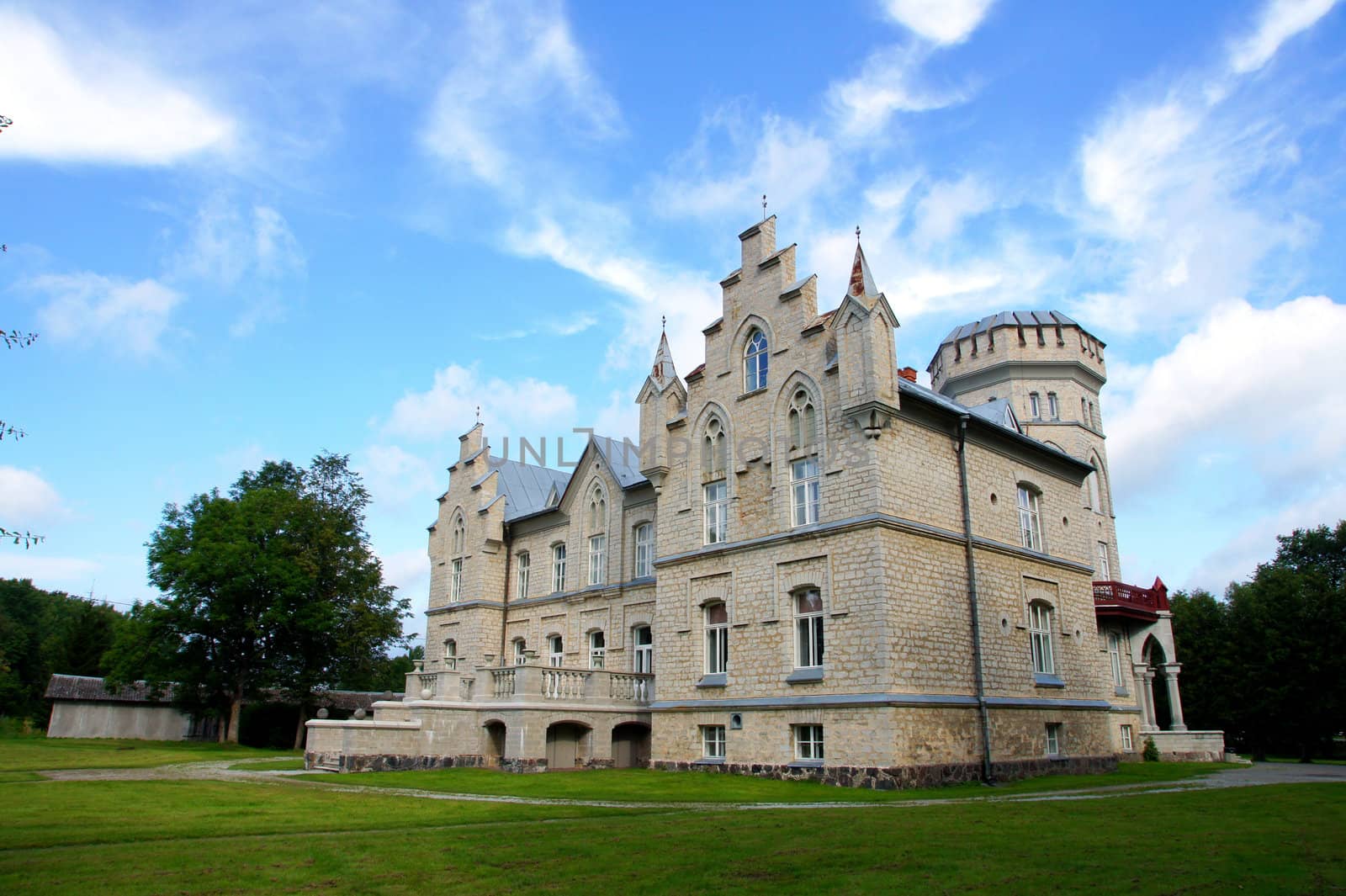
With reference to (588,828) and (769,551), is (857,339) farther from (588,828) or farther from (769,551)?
(588,828)

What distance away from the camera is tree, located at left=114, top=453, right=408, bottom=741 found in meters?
38.9

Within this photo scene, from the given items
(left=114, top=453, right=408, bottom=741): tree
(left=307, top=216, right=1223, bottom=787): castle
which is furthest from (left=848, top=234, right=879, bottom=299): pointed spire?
(left=114, top=453, right=408, bottom=741): tree

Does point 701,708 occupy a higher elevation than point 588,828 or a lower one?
higher

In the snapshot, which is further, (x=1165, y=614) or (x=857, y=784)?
(x=1165, y=614)

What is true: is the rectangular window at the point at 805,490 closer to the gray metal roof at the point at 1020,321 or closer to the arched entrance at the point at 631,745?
the arched entrance at the point at 631,745

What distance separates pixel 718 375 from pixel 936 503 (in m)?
6.93

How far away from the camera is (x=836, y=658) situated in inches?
830

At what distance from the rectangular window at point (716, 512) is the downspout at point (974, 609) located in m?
6.13

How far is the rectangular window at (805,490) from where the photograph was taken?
22.7 m

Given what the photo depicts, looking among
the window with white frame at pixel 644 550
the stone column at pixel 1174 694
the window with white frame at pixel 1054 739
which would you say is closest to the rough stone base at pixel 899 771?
the window with white frame at pixel 1054 739

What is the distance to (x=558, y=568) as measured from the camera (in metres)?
33.8

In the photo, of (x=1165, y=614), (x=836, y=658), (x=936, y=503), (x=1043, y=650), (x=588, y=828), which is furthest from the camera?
(x=1165, y=614)

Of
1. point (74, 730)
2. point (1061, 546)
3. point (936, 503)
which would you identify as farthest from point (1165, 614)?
point (74, 730)

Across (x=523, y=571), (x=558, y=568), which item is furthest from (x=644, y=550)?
(x=523, y=571)
